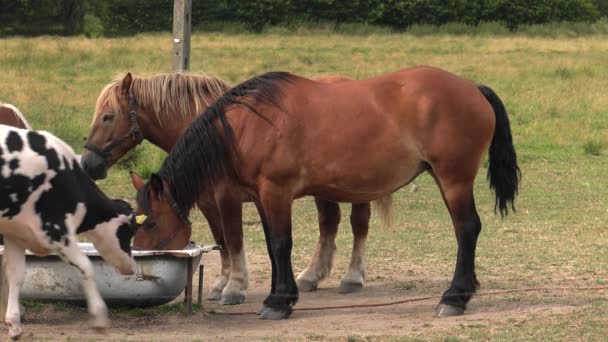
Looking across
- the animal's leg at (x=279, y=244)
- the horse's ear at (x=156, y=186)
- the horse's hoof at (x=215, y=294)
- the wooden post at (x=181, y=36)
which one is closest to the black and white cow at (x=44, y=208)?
the horse's ear at (x=156, y=186)

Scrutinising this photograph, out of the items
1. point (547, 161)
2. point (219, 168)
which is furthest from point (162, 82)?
point (547, 161)

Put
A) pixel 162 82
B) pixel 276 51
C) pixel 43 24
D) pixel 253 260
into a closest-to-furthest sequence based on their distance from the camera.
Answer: pixel 162 82, pixel 253 260, pixel 276 51, pixel 43 24

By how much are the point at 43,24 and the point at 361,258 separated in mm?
35465

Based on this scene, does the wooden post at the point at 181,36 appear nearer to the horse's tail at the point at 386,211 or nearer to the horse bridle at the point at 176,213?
the horse's tail at the point at 386,211

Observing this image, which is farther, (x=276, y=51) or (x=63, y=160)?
(x=276, y=51)

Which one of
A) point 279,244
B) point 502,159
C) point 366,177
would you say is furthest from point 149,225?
point 502,159

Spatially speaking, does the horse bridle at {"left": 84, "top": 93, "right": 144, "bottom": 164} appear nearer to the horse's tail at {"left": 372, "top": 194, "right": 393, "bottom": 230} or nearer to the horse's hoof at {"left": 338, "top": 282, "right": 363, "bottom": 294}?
the horse's hoof at {"left": 338, "top": 282, "right": 363, "bottom": 294}

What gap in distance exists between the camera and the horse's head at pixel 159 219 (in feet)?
24.1

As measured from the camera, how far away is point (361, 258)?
28.6ft

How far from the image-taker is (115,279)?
7.34 metres

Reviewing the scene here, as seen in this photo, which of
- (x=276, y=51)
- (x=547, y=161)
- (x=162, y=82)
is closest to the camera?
(x=162, y=82)

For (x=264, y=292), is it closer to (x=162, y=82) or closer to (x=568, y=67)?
(x=162, y=82)

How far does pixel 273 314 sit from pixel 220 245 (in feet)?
3.88

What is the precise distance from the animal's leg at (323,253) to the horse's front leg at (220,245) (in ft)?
2.05
